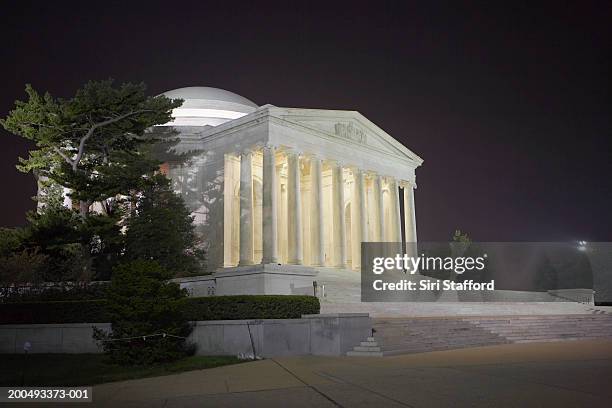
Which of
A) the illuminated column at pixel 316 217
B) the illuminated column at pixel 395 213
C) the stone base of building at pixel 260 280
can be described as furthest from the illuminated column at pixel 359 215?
the stone base of building at pixel 260 280

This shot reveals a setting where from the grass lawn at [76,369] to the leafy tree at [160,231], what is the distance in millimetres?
14712

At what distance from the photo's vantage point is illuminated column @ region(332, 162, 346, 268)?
48125 mm

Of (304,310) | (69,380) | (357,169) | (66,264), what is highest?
(357,169)

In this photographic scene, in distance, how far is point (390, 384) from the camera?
42.8 ft

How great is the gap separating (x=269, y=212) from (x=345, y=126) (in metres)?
13.5

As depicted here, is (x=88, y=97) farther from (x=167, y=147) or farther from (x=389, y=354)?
(x=389, y=354)

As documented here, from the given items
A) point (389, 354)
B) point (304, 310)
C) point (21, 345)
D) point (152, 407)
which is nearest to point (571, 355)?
point (389, 354)

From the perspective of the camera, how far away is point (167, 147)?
49.7 metres

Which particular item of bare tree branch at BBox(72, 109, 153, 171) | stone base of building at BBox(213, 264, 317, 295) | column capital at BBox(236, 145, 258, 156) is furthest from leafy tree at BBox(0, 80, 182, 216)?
stone base of building at BBox(213, 264, 317, 295)

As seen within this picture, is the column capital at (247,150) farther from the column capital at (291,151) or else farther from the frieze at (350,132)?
the frieze at (350,132)

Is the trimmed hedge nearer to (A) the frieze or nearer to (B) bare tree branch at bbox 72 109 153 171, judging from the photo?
(B) bare tree branch at bbox 72 109 153 171

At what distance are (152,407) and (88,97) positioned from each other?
101 feet

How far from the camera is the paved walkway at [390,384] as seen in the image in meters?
10.9

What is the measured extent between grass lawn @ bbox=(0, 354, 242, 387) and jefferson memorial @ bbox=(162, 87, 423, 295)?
15.0m
